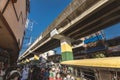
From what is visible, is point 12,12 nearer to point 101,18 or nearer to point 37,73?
point 101,18

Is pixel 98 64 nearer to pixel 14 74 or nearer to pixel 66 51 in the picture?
pixel 66 51

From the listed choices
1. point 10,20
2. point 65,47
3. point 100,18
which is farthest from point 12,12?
point 65,47

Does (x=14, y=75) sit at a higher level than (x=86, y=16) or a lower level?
lower

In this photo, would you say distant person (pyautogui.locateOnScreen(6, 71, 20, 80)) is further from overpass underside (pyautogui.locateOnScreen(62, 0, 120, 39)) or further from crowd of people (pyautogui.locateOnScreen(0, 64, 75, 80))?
overpass underside (pyautogui.locateOnScreen(62, 0, 120, 39))

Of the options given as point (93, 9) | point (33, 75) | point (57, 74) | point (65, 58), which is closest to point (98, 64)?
point (93, 9)

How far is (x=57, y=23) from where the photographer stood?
8.26m

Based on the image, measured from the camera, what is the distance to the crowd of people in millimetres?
7471

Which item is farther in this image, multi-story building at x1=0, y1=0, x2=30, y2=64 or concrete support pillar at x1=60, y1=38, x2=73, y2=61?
concrete support pillar at x1=60, y1=38, x2=73, y2=61

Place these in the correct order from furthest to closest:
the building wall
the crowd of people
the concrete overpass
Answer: the crowd of people, the concrete overpass, the building wall

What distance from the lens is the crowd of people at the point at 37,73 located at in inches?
294

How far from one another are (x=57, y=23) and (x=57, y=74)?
3281 millimetres

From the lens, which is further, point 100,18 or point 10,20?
point 100,18

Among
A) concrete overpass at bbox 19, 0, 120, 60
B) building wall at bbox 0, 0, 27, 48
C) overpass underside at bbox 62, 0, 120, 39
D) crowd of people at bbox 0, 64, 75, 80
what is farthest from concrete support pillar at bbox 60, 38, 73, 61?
building wall at bbox 0, 0, 27, 48

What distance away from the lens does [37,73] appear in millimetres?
9148
